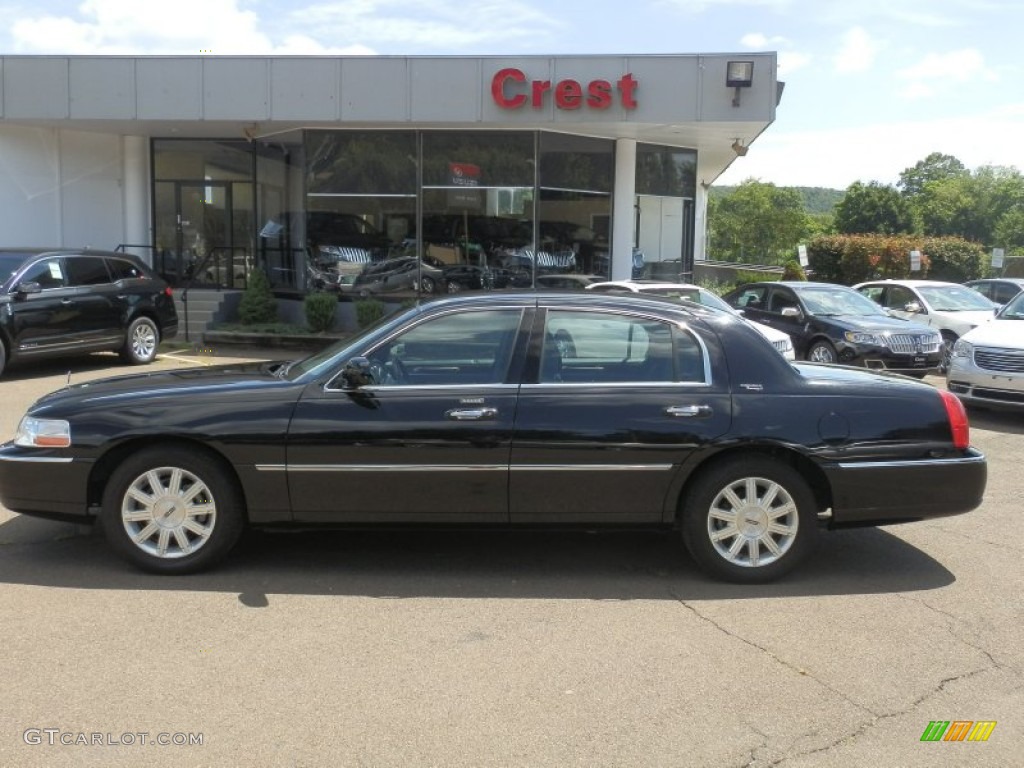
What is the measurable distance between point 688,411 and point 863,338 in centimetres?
879

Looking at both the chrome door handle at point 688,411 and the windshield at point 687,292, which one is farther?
the windshield at point 687,292

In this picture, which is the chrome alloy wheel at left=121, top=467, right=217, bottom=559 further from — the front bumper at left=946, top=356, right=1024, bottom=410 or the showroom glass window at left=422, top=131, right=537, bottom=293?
the showroom glass window at left=422, top=131, right=537, bottom=293

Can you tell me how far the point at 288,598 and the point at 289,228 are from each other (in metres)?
15.3

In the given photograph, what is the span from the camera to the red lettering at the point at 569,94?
16172 mm

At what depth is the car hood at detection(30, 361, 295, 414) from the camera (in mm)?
5211

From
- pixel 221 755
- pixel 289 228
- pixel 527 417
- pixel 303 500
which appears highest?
pixel 289 228

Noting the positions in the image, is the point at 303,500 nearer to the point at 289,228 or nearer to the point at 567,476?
the point at 567,476

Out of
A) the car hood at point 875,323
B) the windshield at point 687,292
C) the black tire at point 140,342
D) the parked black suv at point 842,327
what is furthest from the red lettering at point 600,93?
the black tire at point 140,342

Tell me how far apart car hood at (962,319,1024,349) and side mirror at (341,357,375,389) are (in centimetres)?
848

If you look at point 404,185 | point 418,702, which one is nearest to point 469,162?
point 404,185

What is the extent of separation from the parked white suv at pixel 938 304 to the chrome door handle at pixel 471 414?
39.0 feet

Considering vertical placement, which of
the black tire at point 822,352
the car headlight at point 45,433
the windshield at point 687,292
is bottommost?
the black tire at point 822,352

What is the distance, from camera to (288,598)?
4965mm

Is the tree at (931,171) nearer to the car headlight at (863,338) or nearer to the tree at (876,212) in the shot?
the tree at (876,212)
